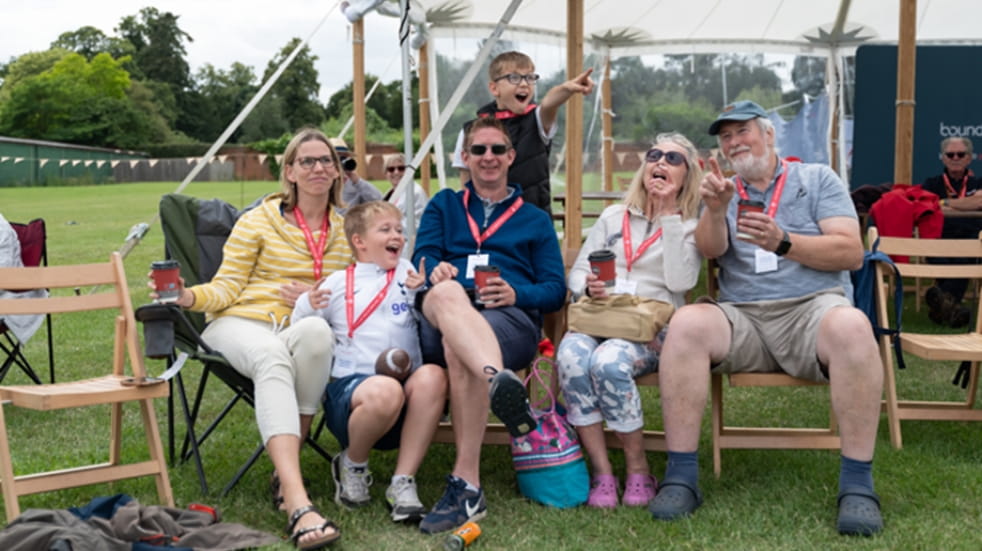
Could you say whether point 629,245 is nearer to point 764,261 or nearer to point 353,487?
point 764,261

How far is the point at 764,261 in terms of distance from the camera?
3488mm

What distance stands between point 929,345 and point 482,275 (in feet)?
5.74

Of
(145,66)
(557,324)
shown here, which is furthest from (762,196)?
(145,66)

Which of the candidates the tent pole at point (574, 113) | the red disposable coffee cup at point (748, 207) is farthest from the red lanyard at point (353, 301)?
the tent pole at point (574, 113)

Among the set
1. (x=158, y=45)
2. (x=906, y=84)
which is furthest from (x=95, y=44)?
(x=906, y=84)

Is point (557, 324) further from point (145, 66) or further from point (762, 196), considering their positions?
point (145, 66)

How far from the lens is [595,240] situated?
3682 millimetres

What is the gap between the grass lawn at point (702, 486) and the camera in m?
2.99

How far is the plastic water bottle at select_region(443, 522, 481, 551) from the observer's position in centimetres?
291

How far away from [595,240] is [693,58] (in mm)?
8816

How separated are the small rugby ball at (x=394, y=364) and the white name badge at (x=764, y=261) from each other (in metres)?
1.26

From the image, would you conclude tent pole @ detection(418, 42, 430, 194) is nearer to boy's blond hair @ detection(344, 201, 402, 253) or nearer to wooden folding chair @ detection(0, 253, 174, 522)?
boy's blond hair @ detection(344, 201, 402, 253)

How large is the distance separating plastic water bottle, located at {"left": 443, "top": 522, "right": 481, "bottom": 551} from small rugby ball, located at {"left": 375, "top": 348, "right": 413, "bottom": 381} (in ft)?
1.77

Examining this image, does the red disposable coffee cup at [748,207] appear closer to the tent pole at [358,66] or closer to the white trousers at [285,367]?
the white trousers at [285,367]
